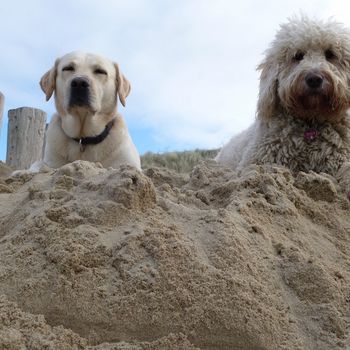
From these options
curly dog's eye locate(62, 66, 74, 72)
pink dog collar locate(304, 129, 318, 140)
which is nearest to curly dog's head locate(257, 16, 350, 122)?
pink dog collar locate(304, 129, 318, 140)

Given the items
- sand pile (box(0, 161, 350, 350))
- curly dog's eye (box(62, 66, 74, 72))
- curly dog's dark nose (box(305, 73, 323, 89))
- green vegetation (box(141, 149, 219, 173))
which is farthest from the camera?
green vegetation (box(141, 149, 219, 173))

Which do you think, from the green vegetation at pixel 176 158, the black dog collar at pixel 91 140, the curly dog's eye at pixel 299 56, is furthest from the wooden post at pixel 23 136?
the green vegetation at pixel 176 158

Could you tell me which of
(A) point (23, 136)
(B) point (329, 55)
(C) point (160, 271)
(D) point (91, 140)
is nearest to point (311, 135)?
(B) point (329, 55)

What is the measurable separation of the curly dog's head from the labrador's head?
1.65m

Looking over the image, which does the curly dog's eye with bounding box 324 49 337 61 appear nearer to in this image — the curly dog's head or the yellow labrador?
the curly dog's head

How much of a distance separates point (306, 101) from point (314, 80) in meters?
0.19

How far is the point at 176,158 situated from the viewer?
555 inches

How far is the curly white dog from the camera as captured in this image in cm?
452

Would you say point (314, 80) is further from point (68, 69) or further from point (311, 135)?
point (68, 69)

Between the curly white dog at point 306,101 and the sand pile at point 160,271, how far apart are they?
1606mm

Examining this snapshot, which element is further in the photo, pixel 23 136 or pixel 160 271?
pixel 23 136

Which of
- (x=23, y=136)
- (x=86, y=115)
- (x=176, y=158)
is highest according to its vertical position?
(x=86, y=115)

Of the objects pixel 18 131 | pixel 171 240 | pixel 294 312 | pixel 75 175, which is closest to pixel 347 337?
pixel 294 312

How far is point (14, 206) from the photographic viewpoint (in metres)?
3.02
